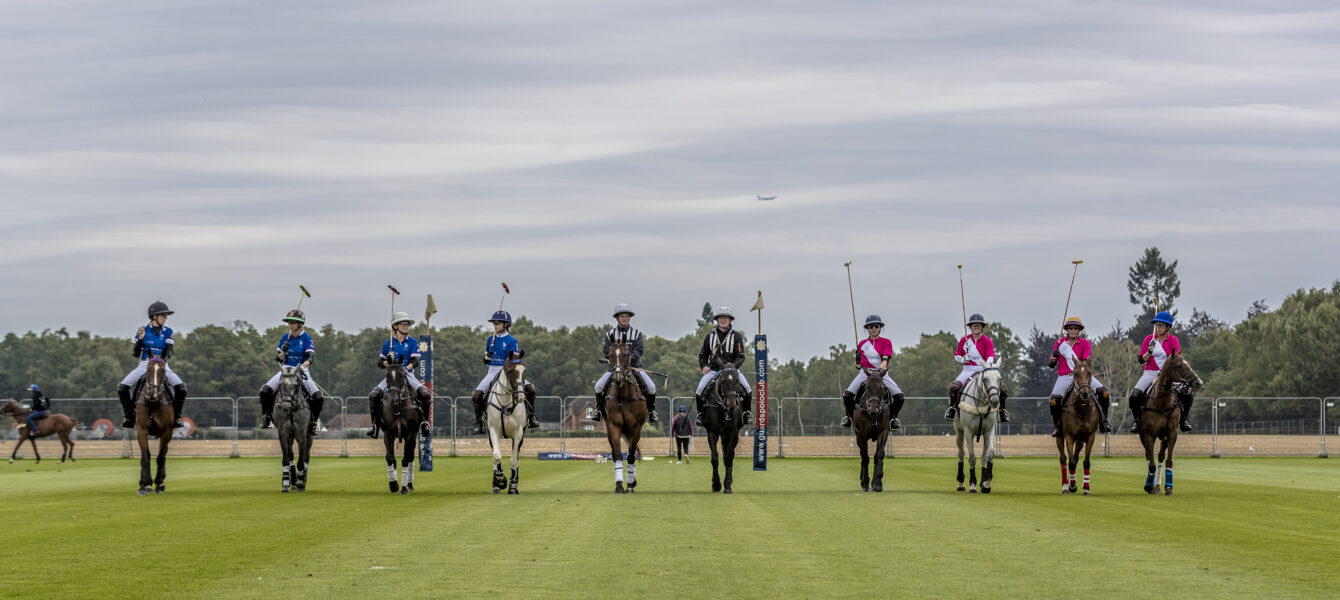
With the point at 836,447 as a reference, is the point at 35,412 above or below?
above

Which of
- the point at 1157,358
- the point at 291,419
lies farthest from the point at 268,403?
the point at 1157,358

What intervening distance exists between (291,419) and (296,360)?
1.01m

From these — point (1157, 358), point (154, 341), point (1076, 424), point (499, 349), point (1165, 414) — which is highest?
point (154, 341)

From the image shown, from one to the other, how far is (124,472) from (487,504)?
64.7 feet

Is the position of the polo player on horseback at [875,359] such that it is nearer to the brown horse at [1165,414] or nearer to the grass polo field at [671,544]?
the grass polo field at [671,544]

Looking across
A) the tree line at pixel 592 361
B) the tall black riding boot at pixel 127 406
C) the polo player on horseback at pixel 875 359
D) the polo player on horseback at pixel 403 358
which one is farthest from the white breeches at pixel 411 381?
the tree line at pixel 592 361

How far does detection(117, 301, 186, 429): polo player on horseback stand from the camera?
24203 millimetres

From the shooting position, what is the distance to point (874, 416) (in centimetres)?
2464

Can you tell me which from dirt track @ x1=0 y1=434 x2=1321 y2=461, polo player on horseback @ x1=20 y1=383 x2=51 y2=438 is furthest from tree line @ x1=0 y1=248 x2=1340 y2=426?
polo player on horseback @ x1=20 y1=383 x2=51 y2=438

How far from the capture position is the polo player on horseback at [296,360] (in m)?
24.8

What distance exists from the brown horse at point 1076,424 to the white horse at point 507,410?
9.05 m

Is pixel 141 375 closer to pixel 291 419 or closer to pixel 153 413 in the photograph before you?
pixel 153 413

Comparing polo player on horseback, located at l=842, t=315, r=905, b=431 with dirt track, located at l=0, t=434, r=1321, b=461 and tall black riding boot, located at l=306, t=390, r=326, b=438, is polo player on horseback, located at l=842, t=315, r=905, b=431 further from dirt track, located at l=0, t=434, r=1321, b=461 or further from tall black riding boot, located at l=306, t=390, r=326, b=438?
dirt track, located at l=0, t=434, r=1321, b=461

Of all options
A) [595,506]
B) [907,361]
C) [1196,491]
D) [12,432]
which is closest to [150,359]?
[595,506]
